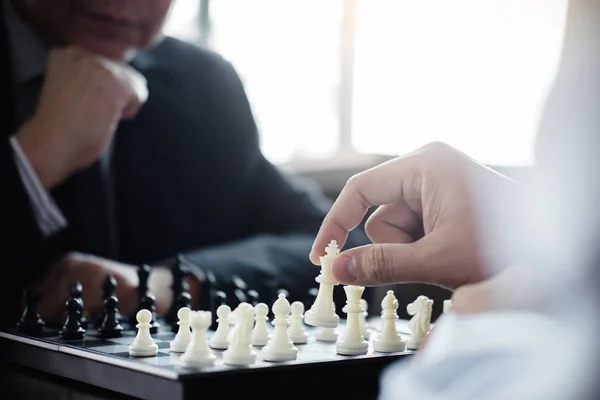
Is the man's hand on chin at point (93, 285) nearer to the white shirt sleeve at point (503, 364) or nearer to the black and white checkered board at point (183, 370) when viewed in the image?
the black and white checkered board at point (183, 370)

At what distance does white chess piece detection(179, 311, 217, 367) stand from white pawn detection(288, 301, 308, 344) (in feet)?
0.72

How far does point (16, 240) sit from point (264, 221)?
0.87 metres

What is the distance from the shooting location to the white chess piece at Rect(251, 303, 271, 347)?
1084 millimetres

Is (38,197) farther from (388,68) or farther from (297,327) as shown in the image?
(388,68)

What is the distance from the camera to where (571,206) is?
845 millimetres

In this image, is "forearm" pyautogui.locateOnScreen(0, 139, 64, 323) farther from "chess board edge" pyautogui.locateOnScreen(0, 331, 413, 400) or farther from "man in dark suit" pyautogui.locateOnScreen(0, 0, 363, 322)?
"chess board edge" pyautogui.locateOnScreen(0, 331, 413, 400)

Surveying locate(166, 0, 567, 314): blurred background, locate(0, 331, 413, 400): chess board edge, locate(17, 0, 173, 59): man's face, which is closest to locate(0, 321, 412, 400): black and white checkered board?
locate(0, 331, 413, 400): chess board edge

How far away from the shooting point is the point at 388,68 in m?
2.97

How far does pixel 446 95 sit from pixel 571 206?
6.13ft

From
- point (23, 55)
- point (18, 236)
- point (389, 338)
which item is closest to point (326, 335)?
point (389, 338)

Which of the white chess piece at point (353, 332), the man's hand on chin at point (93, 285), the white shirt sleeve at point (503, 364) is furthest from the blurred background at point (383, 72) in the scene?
the white shirt sleeve at point (503, 364)

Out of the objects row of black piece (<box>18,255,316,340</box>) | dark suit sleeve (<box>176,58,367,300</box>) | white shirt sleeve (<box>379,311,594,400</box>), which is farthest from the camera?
dark suit sleeve (<box>176,58,367,300</box>)

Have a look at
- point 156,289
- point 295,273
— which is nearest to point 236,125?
point 295,273

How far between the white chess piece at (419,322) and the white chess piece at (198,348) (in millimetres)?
312
